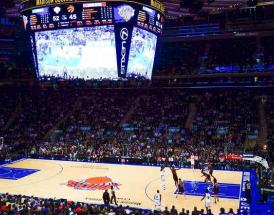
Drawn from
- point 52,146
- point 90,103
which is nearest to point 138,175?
point 52,146

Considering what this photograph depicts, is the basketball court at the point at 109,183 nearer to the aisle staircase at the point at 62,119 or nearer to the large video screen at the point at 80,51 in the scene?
the large video screen at the point at 80,51

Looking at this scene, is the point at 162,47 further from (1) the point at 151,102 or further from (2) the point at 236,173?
(2) the point at 236,173

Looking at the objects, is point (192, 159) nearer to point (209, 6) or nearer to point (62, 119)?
point (209, 6)

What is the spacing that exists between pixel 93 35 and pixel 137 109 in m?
14.5

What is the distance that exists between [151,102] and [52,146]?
11313 millimetres

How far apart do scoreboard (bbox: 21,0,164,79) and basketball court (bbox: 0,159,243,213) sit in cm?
675

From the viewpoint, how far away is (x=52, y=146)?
34.1 meters

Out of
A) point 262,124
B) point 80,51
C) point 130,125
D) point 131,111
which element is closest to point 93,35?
point 80,51

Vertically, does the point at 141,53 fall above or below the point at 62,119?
above

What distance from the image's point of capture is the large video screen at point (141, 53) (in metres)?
26.3

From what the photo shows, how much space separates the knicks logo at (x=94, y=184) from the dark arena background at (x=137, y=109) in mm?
116

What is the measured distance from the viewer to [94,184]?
2294cm

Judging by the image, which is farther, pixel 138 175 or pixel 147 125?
pixel 147 125

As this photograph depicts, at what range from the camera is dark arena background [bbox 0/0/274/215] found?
2052 cm
